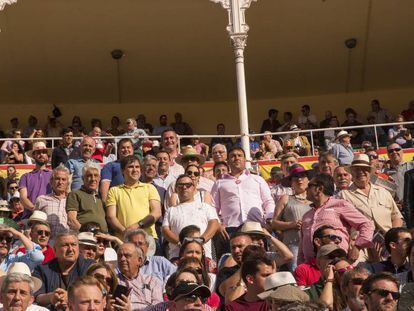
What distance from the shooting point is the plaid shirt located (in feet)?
37.0

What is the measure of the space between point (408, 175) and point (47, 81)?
1494 centimetres

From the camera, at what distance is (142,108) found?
25391mm

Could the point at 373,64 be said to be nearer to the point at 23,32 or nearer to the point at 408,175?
the point at 23,32

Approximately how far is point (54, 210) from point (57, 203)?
11 centimetres

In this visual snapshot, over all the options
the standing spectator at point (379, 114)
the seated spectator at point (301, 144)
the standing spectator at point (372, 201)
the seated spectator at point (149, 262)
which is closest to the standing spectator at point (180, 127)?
the seated spectator at point (301, 144)

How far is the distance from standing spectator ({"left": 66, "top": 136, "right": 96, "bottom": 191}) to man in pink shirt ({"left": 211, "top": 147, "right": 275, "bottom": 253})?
2.12 metres

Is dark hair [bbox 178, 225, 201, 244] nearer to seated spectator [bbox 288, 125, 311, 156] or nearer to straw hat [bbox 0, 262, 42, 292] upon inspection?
straw hat [bbox 0, 262, 42, 292]

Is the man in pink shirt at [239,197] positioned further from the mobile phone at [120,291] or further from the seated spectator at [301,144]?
the seated spectator at [301,144]

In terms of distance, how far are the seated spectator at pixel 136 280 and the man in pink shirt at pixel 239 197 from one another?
2.34 metres

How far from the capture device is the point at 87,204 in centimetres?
1119

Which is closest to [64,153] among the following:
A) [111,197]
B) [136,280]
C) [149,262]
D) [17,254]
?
[111,197]

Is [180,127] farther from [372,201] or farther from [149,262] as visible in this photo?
[149,262]

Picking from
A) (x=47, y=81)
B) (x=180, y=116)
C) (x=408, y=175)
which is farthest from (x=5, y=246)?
(x=47, y=81)

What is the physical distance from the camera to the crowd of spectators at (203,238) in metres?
7.75
